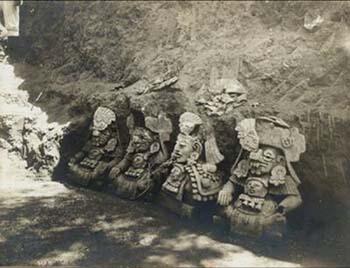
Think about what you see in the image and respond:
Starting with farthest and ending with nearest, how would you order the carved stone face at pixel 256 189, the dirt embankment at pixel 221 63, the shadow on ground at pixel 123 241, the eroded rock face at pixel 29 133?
the eroded rock face at pixel 29 133
the dirt embankment at pixel 221 63
the carved stone face at pixel 256 189
the shadow on ground at pixel 123 241

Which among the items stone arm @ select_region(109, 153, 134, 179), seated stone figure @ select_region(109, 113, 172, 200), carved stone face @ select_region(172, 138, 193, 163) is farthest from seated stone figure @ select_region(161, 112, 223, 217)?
stone arm @ select_region(109, 153, 134, 179)

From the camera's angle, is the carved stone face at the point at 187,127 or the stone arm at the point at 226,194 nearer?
the stone arm at the point at 226,194

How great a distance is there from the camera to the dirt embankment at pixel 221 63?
20.3 ft

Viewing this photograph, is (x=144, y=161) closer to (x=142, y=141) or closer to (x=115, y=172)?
(x=142, y=141)

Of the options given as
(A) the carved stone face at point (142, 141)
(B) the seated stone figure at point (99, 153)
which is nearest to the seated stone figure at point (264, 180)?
(A) the carved stone face at point (142, 141)

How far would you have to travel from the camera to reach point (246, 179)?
245 inches

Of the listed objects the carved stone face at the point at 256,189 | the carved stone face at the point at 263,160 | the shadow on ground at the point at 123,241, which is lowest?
the shadow on ground at the point at 123,241

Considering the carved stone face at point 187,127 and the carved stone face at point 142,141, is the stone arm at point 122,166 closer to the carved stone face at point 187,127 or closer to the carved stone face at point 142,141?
the carved stone face at point 142,141

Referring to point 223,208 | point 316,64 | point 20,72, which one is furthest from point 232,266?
point 20,72

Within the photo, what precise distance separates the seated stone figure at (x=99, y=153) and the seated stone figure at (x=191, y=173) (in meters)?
1.35

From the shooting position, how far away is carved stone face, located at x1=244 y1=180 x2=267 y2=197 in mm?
6008

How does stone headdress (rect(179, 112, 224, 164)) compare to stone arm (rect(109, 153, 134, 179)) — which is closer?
stone headdress (rect(179, 112, 224, 164))

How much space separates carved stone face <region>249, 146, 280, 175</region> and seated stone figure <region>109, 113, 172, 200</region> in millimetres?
1584

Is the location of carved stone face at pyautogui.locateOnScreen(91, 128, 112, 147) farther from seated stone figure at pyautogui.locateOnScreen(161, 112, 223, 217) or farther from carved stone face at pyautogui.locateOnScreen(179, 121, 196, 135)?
carved stone face at pyautogui.locateOnScreen(179, 121, 196, 135)
